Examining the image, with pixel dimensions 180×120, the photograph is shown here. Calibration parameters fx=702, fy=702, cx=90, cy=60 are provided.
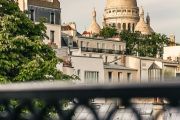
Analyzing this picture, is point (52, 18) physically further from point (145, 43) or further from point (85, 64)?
point (145, 43)

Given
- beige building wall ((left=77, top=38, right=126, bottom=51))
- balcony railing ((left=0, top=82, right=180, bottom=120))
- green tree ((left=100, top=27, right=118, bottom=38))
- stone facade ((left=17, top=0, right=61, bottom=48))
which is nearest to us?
balcony railing ((left=0, top=82, right=180, bottom=120))

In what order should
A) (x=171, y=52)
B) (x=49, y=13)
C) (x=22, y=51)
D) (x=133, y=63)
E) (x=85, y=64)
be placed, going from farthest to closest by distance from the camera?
(x=171, y=52) → (x=133, y=63) → (x=49, y=13) → (x=85, y=64) → (x=22, y=51)

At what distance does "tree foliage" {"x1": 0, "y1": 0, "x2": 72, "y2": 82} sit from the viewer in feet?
109

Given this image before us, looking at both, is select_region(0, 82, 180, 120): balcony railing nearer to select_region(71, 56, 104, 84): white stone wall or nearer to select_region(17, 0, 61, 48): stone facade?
select_region(71, 56, 104, 84): white stone wall

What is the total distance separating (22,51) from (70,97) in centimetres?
3250

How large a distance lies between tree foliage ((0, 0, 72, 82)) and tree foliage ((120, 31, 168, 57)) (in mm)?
111483

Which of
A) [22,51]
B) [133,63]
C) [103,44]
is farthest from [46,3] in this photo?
[22,51]

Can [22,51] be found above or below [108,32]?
above

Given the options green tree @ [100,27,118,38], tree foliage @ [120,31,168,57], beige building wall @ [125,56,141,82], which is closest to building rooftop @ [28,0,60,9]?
beige building wall @ [125,56,141,82]

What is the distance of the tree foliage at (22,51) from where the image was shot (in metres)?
33.4

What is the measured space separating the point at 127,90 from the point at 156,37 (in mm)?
152249

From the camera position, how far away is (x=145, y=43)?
15425cm

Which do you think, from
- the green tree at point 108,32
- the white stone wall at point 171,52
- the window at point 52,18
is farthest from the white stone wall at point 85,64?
the green tree at point 108,32

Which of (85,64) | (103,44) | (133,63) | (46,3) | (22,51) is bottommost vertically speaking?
(133,63)
